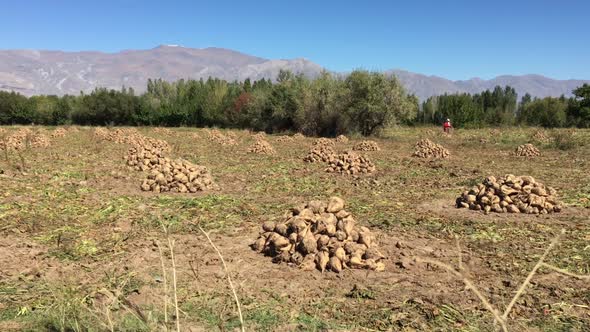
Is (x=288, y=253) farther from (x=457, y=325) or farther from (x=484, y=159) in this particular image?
(x=484, y=159)

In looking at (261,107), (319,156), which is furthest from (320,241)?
(261,107)

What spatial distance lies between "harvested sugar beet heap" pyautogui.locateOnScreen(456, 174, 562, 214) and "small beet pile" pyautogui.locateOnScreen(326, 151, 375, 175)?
5.66 meters

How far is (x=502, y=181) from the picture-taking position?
10094 millimetres

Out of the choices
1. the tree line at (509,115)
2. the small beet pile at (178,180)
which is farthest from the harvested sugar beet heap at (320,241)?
the tree line at (509,115)

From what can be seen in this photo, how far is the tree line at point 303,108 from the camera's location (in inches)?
1432

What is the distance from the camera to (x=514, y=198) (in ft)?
32.3

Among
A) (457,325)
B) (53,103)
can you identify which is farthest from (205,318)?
(53,103)

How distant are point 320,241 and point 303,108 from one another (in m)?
35.5

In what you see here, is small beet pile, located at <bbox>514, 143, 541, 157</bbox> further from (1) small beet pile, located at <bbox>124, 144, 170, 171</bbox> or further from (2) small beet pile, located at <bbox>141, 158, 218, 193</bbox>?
(1) small beet pile, located at <bbox>124, 144, 170, 171</bbox>

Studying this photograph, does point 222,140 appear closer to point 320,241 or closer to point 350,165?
point 350,165

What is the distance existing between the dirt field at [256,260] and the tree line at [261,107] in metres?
23.3

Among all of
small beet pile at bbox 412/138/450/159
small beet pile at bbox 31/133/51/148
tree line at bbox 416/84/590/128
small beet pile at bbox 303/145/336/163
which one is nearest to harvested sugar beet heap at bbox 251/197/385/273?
small beet pile at bbox 303/145/336/163

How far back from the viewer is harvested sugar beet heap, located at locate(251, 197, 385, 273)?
254 inches

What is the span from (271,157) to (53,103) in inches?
2402
